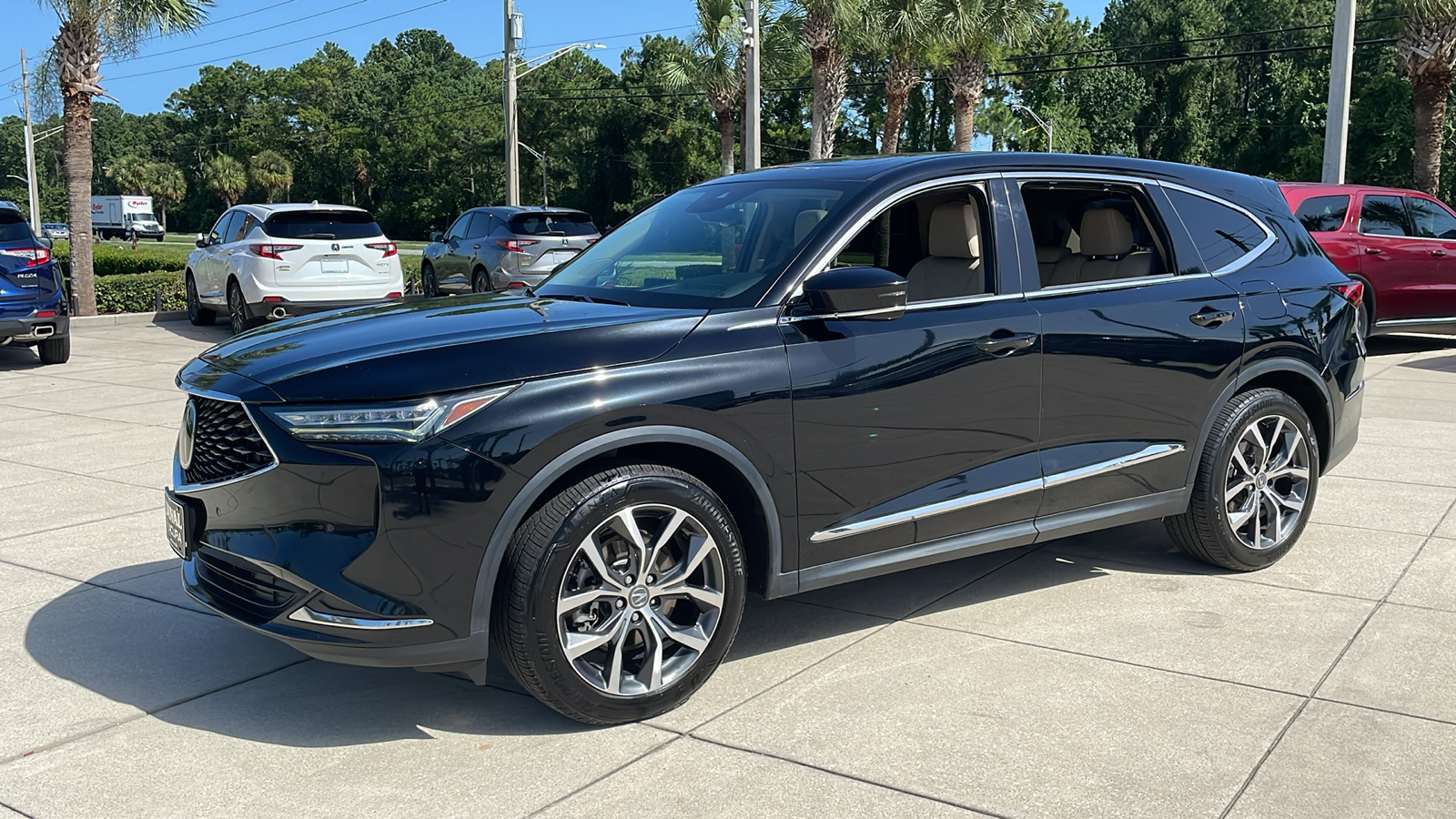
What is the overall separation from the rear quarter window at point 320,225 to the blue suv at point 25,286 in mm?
3294

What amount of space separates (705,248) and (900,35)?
2906 centimetres

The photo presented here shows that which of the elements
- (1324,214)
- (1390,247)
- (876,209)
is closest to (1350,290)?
(876,209)

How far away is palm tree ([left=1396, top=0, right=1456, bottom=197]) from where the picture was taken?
23.8 metres

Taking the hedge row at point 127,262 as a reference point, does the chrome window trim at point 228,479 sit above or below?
below

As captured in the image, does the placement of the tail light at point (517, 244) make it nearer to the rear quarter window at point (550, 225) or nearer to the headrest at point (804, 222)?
the rear quarter window at point (550, 225)

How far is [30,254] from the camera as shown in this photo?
12875 millimetres

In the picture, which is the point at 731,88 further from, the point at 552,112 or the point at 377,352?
the point at 552,112

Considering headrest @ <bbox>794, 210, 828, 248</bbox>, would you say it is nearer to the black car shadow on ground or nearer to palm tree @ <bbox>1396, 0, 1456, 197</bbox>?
the black car shadow on ground

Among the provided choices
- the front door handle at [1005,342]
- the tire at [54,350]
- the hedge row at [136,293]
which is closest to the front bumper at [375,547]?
the front door handle at [1005,342]

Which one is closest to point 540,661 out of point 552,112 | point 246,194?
point 552,112

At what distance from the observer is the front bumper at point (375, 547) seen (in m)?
3.66

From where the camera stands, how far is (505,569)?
3.85 meters

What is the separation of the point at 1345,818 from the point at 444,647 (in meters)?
2.55

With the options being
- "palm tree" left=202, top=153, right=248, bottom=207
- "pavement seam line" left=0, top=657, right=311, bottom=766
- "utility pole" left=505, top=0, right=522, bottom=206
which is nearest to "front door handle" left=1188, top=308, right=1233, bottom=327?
"pavement seam line" left=0, top=657, right=311, bottom=766
